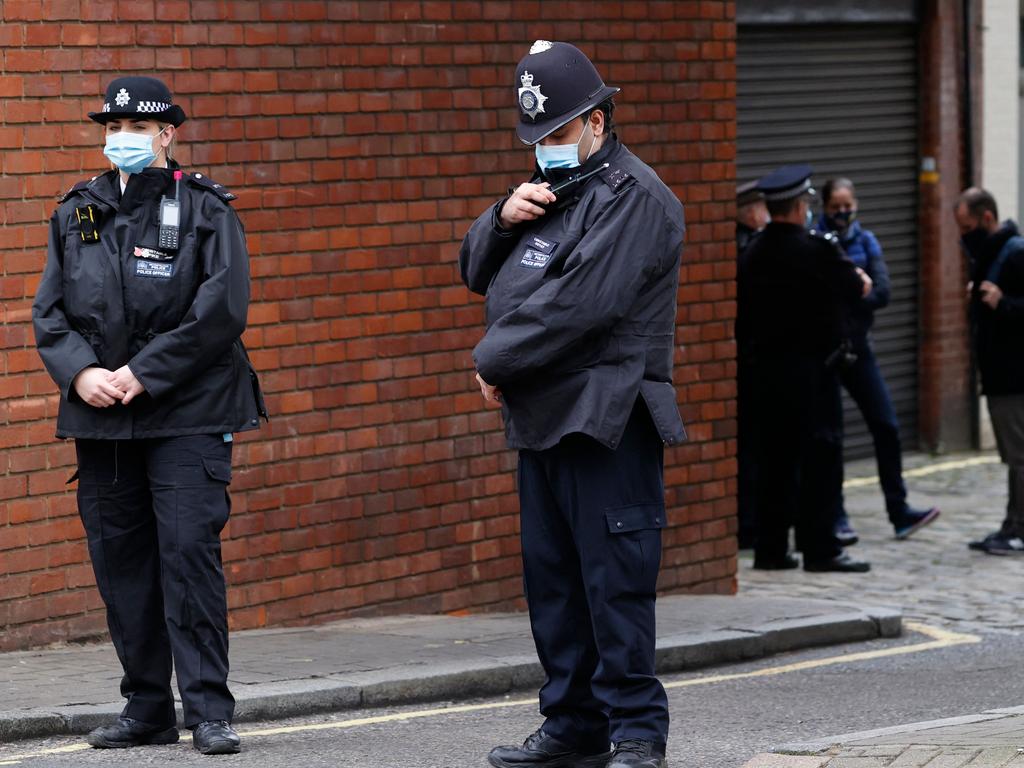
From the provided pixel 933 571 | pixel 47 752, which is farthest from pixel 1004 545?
pixel 47 752

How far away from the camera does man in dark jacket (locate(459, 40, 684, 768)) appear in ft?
18.2

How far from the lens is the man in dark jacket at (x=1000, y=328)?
37.3 ft

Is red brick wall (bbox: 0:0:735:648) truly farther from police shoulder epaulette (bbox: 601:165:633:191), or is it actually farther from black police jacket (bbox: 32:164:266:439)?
police shoulder epaulette (bbox: 601:165:633:191)

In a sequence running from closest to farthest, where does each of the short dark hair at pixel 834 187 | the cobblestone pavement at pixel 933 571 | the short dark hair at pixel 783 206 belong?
the cobblestone pavement at pixel 933 571 → the short dark hair at pixel 783 206 → the short dark hair at pixel 834 187

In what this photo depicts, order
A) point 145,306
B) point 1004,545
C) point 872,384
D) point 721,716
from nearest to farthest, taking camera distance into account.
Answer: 1. point 145,306
2. point 721,716
3. point 1004,545
4. point 872,384

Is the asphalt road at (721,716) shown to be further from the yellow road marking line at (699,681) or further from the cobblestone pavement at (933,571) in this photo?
the cobblestone pavement at (933,571)

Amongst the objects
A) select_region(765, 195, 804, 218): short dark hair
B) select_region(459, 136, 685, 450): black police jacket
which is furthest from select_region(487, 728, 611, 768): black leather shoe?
select_region(765, 195, 804, 218): short dark hair

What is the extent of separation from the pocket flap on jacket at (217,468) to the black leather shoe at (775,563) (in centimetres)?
537

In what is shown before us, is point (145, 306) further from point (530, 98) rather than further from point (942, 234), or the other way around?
point (942, 234)

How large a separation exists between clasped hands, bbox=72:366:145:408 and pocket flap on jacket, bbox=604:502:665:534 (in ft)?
4.83

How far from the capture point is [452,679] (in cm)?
771

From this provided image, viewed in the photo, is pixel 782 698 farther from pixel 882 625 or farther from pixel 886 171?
pixel 886 171

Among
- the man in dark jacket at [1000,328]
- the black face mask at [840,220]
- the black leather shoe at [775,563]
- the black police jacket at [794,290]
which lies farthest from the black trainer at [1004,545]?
the black face mask at [840,220]

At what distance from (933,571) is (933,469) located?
13.8 feet
